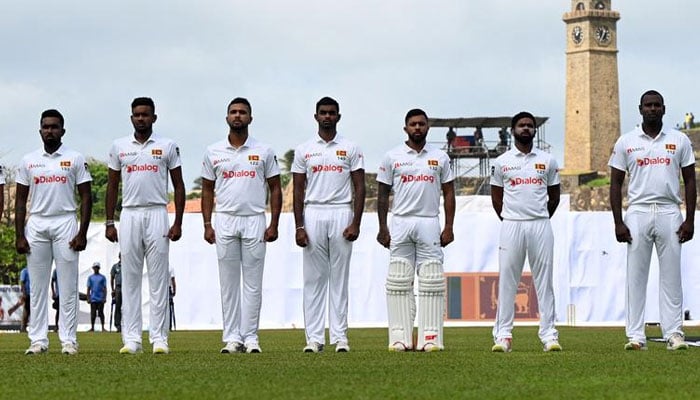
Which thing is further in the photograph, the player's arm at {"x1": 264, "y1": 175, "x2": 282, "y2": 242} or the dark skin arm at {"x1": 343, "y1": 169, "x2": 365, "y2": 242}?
the dark skin arm at {"x1": 343, "y1": 169, "x2": 365, "y2": 242}

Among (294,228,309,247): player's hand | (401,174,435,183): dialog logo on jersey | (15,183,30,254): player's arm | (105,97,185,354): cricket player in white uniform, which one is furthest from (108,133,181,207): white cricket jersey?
(401,174,435,183): dialog logo on jersey

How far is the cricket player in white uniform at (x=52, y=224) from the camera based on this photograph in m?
14.9

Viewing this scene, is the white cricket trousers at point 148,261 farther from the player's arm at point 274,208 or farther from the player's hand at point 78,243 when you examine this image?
the player's arm at point 274,208

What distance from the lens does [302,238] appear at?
15.0 m

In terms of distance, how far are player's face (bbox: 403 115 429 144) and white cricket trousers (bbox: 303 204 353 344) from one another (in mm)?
869

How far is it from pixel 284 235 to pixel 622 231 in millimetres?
21461

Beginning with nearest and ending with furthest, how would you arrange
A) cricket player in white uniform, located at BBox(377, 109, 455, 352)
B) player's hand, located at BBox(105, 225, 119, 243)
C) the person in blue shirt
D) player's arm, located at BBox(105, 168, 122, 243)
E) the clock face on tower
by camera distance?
1. player's hand, located at BBox(105, 225, 119, 243)
2. player's arm, located at BBox(105, 168, 122, 243)
3. cricket player in white uniform, located at BBox(377, 109, 455, 352)
4. the person in blue shirt
5. the clock face on tower

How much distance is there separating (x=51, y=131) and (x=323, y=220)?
2.56 m

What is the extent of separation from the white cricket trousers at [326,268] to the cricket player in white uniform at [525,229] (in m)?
1.40

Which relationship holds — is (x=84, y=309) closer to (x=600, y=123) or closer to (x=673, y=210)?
(x=673, y=210)

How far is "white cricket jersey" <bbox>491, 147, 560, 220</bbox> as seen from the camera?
49.2 ft

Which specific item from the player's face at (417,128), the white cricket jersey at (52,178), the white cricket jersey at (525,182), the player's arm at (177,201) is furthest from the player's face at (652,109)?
the white cricket jersey at (52,178)

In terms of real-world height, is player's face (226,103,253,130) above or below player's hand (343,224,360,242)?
above

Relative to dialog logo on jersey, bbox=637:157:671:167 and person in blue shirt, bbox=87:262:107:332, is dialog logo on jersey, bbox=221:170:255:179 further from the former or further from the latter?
person in blue shirt, bbox=87:262:107:332
